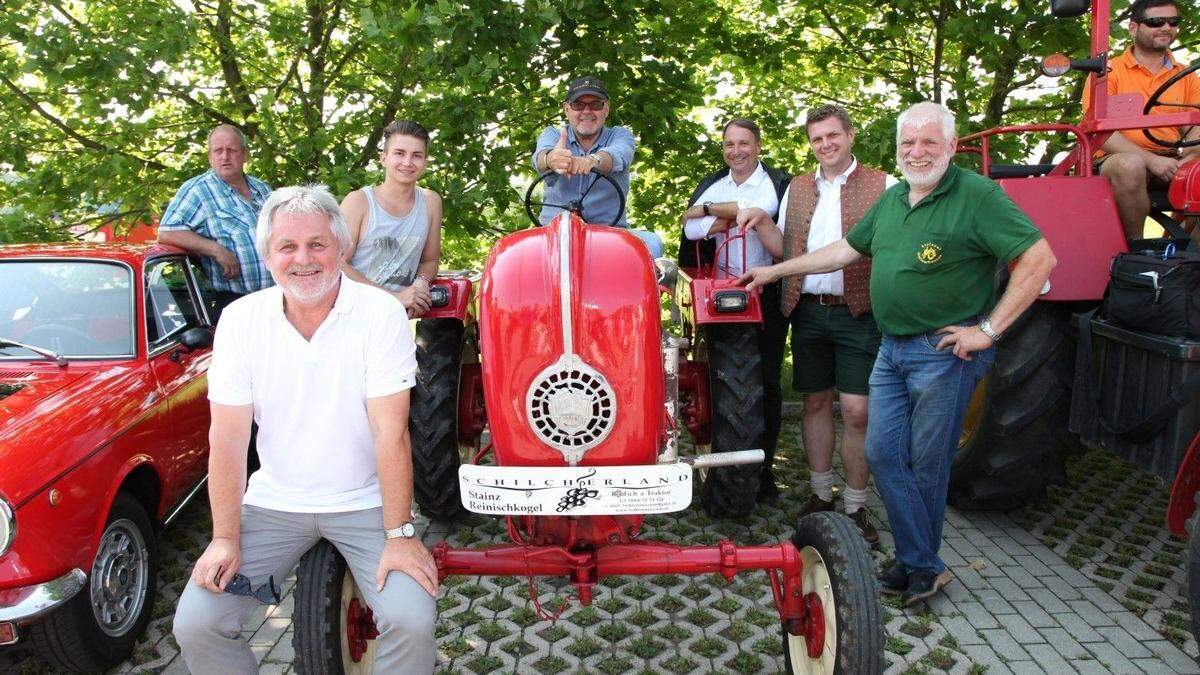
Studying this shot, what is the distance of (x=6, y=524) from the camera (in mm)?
2635

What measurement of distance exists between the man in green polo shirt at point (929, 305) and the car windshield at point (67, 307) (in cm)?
308

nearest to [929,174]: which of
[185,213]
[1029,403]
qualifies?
[1029,403]

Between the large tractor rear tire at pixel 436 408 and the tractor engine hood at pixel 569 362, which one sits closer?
the tractor engine hood at pixel 569 362

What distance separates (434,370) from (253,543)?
4.41 feet

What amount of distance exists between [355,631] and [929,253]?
2.26 m

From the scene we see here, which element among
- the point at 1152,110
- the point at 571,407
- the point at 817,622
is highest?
the point at 1152,110

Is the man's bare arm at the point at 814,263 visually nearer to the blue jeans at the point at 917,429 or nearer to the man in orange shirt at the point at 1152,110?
the blue jeans at the point at 917,429

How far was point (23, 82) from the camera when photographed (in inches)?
261

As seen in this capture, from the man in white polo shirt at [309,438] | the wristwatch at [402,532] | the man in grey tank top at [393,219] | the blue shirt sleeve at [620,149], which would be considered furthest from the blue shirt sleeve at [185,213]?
the wristwatch at [402,532]

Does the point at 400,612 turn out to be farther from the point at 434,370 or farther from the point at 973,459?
the point at 973,459

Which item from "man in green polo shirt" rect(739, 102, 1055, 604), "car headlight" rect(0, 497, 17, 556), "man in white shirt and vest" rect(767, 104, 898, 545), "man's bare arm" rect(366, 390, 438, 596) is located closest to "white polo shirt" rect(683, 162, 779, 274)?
"man in white shirt and vest" rect(767, 104, 898, 545)

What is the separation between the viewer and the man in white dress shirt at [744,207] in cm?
423

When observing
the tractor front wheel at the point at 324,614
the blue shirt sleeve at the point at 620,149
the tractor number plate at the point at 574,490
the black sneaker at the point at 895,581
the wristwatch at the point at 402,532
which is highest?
the blue shirt sleeve at the point at 620,149

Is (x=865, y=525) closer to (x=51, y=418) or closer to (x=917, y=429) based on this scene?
(x=917, y=429)
